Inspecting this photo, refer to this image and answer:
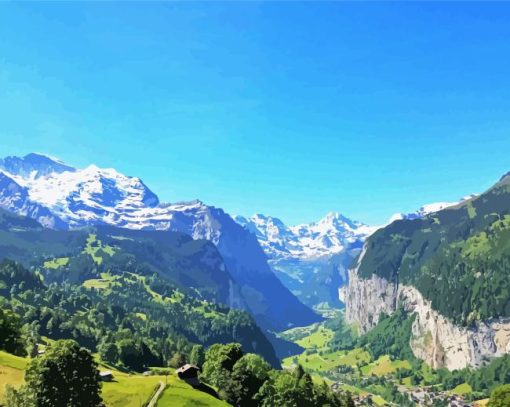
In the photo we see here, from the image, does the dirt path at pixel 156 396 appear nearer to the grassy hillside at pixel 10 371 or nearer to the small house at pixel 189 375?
the small house at pixel 189 375

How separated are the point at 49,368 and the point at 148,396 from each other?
3211 cm

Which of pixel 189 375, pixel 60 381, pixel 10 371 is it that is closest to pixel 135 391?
pixel 189 375

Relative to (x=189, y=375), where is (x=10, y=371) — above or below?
above

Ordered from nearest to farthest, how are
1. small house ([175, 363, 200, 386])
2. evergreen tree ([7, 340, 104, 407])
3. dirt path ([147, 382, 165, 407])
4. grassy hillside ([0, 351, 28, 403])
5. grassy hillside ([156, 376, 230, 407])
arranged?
evergreen tree ([7, 340, 104, 407]) < grassy hillside ([0, 351, 28, 403]) < dirt path ([147, 382, 165, 407]) < grassy hillside ([156, 376, 230, 407]) < small house ([175, 363, 200, 386])

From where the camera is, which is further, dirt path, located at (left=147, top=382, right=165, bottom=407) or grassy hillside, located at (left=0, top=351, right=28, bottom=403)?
dirt path, located at (left=147, top=382, right=165, bottom=407)

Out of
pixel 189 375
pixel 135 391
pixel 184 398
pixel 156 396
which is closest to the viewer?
pixel 156 396

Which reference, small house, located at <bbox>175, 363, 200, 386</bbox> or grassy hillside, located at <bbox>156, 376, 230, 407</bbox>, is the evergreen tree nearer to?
grassy hillside, located at <bbox>156, 376, 230, 407</bbox>

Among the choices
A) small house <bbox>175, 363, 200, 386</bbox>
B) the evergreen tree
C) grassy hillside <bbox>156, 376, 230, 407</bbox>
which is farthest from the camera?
small house <bbox>175, 363, 200, 386</bbox>

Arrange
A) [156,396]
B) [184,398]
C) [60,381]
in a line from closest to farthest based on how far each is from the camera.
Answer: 1. [60,381]
2. [156,396]
3. [184,398]

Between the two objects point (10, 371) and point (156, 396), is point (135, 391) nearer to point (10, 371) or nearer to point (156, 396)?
point (156, 396)

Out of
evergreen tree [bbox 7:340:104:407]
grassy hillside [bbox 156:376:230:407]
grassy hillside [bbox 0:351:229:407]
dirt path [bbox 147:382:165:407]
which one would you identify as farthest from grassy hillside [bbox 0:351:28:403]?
grassy hillside [bbox 156:376:230:407]

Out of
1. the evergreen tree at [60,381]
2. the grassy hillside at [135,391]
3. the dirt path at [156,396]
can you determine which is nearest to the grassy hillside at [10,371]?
the grassy hillside at [135,391]

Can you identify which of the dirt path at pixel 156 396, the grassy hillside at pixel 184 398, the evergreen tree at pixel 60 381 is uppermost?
the evergreen tree at pixel 60 381

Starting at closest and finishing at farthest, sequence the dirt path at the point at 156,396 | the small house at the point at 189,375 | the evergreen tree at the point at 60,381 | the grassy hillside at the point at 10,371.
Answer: the evergreen tree at the point at 60,381, the grassy hillside at the point at 10,371, the dirt path at the point at 156,396, the small house at the point at 189,375
